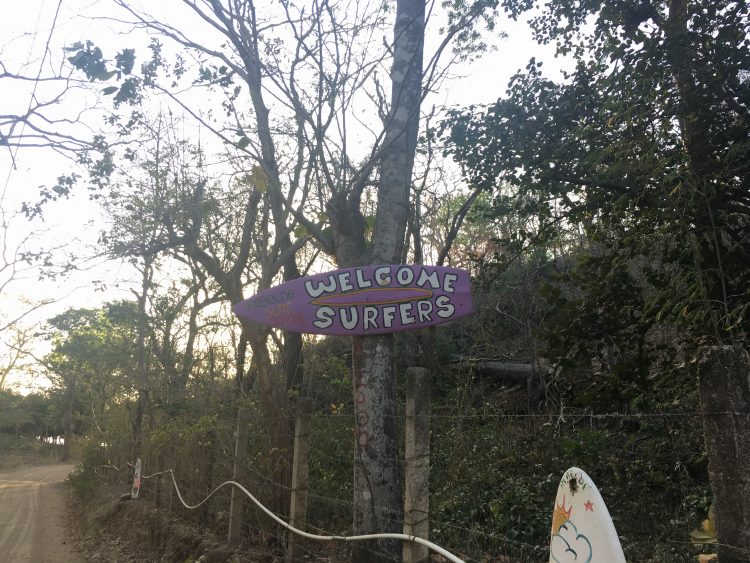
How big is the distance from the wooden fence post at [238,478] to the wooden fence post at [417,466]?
378 cm

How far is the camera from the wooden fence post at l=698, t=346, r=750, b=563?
2648 millimetres

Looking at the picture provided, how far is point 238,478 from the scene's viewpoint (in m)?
7.61

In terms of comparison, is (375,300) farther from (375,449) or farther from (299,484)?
(299,484)

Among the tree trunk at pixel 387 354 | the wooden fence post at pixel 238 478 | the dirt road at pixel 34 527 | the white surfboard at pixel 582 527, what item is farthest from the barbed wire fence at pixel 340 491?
the white surfboard at pixel 582 527

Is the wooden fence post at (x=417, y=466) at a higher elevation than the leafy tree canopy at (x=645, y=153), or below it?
below

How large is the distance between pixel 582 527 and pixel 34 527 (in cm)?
1598

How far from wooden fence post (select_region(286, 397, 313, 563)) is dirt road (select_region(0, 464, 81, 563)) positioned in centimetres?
661

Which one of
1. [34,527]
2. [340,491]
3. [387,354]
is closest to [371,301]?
[387,354]

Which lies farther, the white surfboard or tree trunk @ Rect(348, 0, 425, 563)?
tree trunk @ Rect(348, 0, 425, 563)

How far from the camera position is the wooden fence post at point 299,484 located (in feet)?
20.3

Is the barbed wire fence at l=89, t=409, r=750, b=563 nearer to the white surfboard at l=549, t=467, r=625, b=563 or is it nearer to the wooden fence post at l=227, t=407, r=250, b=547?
the wooden fence post at l=227, t=407, r=250, b=547

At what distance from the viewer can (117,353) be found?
27.2 metres

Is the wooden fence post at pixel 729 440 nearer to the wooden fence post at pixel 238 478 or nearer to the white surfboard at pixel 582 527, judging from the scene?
the white surfboard at pixel 582 527

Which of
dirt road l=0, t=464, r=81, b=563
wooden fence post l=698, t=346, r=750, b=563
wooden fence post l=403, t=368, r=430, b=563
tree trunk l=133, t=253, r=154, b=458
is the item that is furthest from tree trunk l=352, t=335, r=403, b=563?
tree trunk l=133, t=253, r=154, b=458
